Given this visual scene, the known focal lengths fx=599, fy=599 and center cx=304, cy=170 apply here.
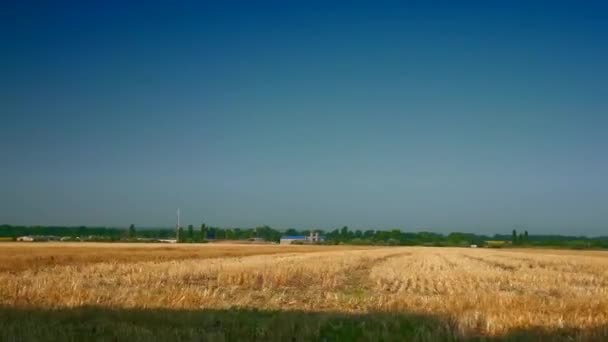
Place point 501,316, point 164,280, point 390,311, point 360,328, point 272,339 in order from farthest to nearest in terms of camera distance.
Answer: point 164,280 → point 390,311 → point 501,316 → point 360,328 → point 272,339

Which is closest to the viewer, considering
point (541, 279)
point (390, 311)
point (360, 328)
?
point (360, 328)

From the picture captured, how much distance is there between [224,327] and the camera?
11.5m

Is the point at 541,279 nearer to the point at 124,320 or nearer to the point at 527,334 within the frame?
the point at 527,334

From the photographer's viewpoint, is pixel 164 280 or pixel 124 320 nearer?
pixel 124 320

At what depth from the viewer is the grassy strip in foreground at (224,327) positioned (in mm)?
9969

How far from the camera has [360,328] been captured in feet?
38.0

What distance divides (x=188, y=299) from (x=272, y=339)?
5705 mm

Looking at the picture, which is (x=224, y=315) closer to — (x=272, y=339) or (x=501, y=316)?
(x=272, y=339)

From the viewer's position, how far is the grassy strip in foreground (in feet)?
32.7

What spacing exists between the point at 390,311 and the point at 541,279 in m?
18.0

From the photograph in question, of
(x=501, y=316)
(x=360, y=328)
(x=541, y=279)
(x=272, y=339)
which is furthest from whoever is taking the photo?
→ (x=541, y=279)

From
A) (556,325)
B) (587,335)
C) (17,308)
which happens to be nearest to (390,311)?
(556,325)

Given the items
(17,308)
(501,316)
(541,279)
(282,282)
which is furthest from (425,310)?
(541,279)

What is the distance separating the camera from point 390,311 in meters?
14.2
